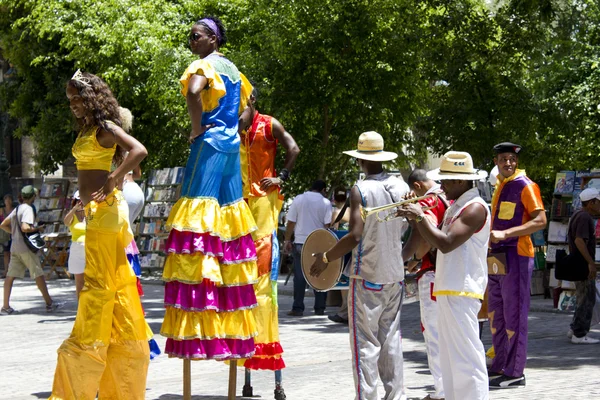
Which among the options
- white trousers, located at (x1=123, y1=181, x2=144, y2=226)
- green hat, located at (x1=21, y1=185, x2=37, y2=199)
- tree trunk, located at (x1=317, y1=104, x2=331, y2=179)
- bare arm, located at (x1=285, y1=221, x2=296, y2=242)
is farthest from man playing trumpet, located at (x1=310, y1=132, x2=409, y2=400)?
tree trunk, located at (x1=317, y1=104, x2=331, y2=179)

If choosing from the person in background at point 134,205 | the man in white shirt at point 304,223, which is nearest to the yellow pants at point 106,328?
the person in background at point 134,205

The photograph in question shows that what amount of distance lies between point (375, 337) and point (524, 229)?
2449 millimetres

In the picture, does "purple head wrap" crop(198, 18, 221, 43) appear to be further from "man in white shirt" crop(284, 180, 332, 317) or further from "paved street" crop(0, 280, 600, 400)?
A: "man in white shirt" crop(284, 180, 332, 317)

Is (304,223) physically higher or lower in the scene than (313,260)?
higher

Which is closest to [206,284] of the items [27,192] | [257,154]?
[257,154]

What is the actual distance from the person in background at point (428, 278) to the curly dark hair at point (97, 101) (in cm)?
234

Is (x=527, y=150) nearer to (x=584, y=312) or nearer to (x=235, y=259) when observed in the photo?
(x=584, y=312)

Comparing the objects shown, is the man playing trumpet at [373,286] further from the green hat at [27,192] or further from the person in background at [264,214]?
the green hat at [27,192]

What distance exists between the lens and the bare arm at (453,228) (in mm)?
6414

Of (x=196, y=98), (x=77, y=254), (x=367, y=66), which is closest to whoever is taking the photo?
(x=196, y=98)

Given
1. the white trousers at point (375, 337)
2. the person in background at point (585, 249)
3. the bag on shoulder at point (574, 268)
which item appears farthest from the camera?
the bag on shoulder at point (574, 268)

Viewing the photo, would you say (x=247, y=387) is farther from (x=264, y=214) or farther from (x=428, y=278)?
(x=428, y=278)

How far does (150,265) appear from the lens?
24391mm

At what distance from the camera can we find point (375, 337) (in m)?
7.24
